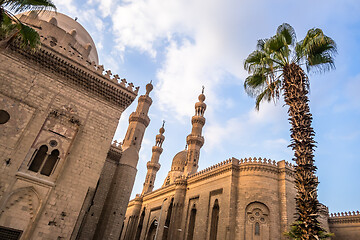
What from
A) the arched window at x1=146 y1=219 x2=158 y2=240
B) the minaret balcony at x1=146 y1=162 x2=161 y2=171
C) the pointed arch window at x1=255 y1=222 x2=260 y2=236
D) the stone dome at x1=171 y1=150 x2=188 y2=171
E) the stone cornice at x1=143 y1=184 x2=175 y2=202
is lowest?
the arched window at x1=146 y1=219 x2=158 y2=240

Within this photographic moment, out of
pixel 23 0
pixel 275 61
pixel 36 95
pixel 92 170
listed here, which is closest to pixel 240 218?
pixel 92 170

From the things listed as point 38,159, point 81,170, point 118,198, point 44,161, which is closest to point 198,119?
point 118,198

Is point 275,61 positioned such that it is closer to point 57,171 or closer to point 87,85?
point 87,85

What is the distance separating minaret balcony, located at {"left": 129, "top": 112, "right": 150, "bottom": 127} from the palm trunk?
17738mm

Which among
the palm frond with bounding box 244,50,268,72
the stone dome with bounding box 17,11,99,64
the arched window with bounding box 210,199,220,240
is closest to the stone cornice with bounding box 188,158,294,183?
the arched window with bounding box 210,199,220,240

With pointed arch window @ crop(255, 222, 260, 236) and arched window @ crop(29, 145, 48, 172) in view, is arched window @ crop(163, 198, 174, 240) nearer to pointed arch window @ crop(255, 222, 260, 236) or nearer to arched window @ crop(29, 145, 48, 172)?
pointed arch window @ crop(255, 222, 260, 236)

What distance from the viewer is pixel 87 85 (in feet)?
44.4

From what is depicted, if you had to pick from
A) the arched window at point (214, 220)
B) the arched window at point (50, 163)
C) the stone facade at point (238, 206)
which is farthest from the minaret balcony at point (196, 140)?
the arched window at point (50, 163)

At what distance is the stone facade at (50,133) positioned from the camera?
34.1 ft

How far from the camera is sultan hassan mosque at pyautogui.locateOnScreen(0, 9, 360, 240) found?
10680mm

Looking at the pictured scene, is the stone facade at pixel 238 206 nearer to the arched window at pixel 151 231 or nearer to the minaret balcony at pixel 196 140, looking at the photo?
the arched window at pixel 151 231

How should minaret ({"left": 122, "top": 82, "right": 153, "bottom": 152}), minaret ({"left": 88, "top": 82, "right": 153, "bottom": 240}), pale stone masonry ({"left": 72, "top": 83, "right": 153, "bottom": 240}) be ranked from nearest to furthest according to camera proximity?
pale stone masonry ({"left": 72, "top": 83, "right": 153, "bottom": 240}) < minaret ({"left": 88, "top": 82, "right": 153, "bottom": 240}) < minaret ({"left": 122, "top": 82, "right": 153, "bottom": 152})

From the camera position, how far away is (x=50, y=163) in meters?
11.7

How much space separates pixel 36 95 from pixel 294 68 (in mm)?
11593
